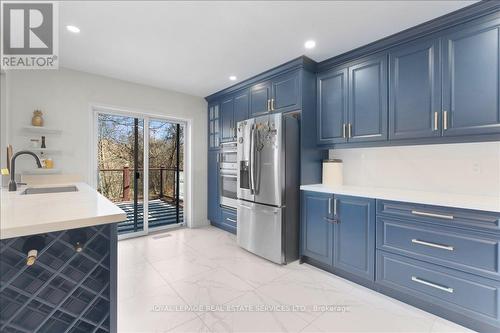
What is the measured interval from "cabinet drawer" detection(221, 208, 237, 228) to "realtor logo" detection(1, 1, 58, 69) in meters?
3.03

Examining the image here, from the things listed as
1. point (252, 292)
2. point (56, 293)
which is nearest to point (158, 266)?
point (252, 292)

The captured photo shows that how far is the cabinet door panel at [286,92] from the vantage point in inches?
110

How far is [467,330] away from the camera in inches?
64.1

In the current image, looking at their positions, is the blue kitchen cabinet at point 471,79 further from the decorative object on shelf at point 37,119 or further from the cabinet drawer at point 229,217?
the decorative object on shelf at point 37,119

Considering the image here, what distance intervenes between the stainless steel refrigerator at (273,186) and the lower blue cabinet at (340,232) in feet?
0.62

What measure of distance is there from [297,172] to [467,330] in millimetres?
1876

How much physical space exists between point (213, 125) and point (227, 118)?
0.50 meters

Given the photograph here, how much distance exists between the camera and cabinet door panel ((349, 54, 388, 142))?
2330 millimetres

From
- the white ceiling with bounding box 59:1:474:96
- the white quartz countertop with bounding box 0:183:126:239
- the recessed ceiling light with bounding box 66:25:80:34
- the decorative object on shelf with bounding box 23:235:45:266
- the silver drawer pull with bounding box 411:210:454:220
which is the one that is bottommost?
the silver drawer pull with bounding box 411:210:454:220

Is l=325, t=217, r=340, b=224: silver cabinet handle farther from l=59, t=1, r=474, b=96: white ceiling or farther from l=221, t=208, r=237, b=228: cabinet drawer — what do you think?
l=59, t=1, r=474, b=96: white ceiling

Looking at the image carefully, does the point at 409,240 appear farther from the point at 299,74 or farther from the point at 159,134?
the point at 159,134

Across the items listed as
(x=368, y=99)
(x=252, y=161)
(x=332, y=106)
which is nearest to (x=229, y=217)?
(x=252, y=161)

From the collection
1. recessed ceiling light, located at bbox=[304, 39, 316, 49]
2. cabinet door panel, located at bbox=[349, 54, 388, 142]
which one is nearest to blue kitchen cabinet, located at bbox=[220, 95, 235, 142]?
recessed ceiling light, located at bbox=[304, 39, 316, 49]

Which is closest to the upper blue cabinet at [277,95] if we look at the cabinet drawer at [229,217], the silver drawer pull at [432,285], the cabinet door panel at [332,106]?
the cabinet door panel at [332,106]
